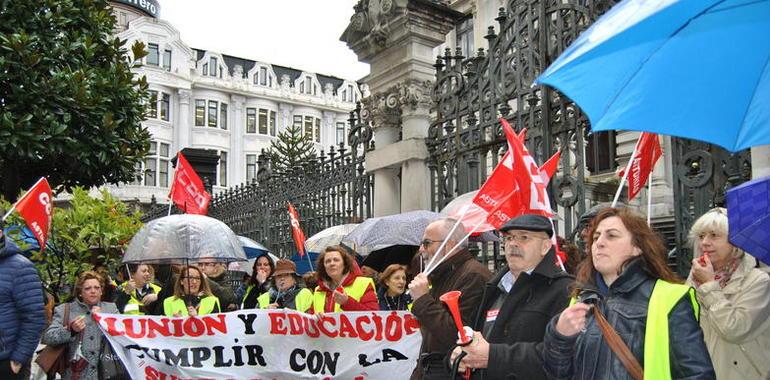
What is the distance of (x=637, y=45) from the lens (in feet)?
8.77

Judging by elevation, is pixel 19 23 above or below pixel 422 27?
above

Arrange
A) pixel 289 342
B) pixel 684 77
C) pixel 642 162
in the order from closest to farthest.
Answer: pixel 684 77, pixel 642 162, pixel 289 342

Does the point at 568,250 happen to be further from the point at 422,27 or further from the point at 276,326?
the point at 422,27

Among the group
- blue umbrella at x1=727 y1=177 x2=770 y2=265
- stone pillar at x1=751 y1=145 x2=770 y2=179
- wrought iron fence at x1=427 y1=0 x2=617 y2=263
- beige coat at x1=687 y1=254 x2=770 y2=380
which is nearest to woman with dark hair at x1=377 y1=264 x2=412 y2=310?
wrought iron fence at x1=427 y1=0 x2=617 y2=263

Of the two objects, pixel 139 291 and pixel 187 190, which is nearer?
pixel 139 291

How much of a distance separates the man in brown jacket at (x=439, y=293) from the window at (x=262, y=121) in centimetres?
5150

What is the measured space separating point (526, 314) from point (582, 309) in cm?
67

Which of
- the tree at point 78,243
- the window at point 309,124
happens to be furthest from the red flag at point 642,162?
the window at point 309,124

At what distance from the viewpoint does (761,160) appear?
528 cm

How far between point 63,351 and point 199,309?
1301 mm

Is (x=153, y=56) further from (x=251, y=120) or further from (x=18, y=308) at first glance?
(x=18, y=308)

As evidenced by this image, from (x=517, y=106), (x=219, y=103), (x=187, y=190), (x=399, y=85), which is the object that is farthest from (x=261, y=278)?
(x=219, y=103)

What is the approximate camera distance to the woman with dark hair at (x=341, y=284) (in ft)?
22.6

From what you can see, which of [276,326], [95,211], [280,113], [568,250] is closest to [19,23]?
[95,211]
